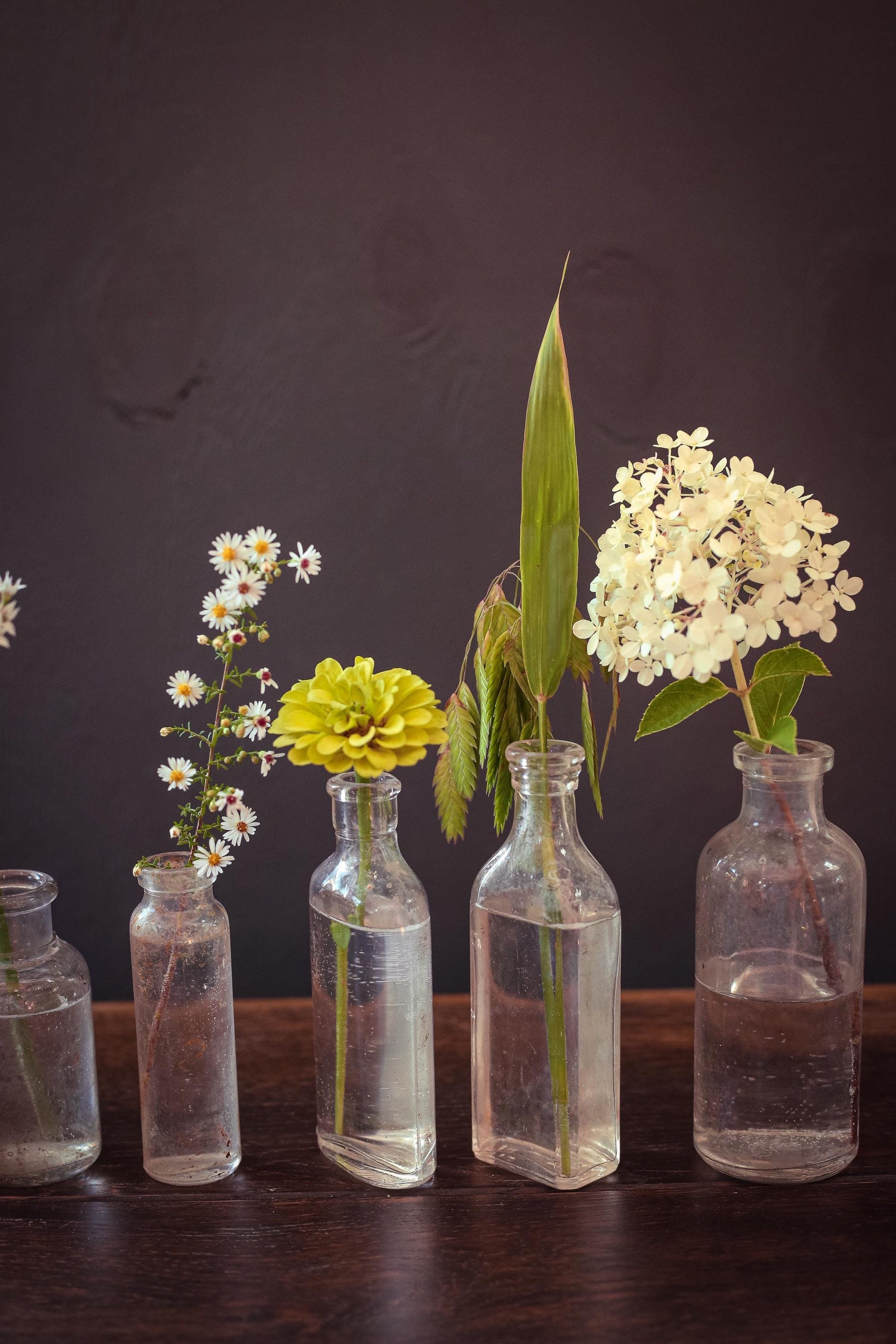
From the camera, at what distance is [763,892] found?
31.9 inches

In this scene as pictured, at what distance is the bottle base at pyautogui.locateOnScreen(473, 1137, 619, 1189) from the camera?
0.81m

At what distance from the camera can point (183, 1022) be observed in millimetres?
815

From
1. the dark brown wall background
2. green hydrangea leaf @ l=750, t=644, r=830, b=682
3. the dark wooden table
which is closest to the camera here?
the dark wooden table

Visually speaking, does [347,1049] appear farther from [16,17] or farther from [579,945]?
[16,17]

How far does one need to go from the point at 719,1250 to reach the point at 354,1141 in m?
0.25

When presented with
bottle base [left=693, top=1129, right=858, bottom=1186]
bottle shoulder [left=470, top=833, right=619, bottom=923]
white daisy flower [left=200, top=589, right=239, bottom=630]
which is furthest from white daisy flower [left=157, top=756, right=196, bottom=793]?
bottle base [left=693, top=1129, right=858, bottom=1186]

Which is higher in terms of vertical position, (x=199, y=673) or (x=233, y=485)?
(x=233, y=485)

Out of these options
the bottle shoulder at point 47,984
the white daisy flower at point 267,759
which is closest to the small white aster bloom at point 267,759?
the white daisy flower at point 267,759

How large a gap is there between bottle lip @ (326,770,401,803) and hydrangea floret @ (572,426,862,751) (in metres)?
Answer: 0.16

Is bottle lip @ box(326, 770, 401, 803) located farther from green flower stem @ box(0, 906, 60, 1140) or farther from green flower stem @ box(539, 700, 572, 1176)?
→ green flower stem @ box(0, 906, 60, 1140)

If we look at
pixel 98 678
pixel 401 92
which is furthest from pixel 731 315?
pixel 98 678

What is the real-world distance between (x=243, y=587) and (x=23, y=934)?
0.29 metres

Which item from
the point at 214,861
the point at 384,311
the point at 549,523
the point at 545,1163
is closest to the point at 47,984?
the point at 214,861

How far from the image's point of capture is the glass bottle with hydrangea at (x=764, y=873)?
77 centimetres
